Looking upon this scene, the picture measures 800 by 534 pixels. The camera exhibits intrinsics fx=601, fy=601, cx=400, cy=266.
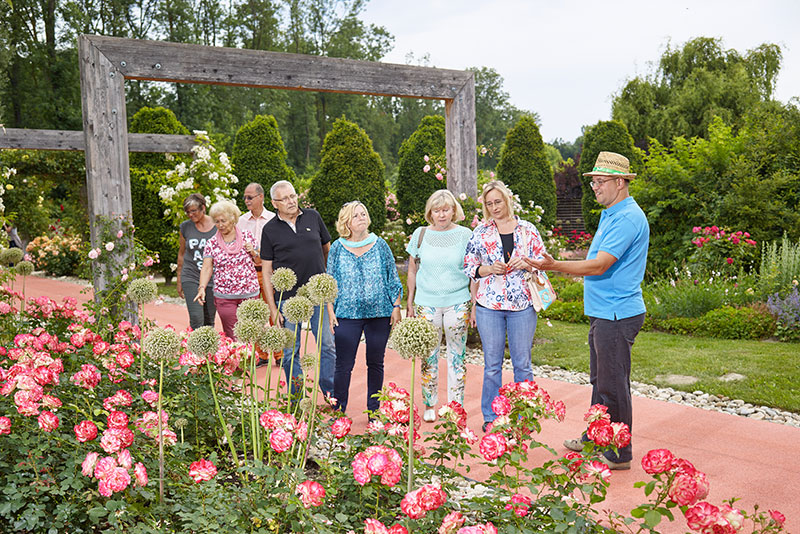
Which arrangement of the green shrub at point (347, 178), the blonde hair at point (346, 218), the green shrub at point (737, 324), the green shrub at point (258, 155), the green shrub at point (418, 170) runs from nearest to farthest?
the blonde hair at point (346, 218) → the green shrub at point (737, 324) → the green shrub at point (258, 155) → the green shrub at point (347, 178) → the green shrub at point (418, 170)

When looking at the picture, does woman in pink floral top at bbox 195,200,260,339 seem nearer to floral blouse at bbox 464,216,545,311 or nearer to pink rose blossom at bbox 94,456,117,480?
floral blouse at bbox 464,216,545,311

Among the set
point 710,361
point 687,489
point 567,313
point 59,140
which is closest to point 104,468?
point 687,489

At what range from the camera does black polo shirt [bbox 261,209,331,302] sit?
4.29m

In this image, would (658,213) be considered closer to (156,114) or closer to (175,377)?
(175,377)

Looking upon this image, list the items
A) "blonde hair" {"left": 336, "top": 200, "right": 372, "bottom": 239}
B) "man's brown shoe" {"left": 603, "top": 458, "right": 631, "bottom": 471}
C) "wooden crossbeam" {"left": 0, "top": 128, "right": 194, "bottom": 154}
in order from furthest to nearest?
"wooden crossbeam" {"left": 0, "top": 128, "right": 194, "bottom": 154}
"blonde hair" {"left": 336, "top": 200, "right": 372, "bottom": 239}
"man's brown shoe" {"left": 603, "top": 458, "right": 631, "bottom": 471}

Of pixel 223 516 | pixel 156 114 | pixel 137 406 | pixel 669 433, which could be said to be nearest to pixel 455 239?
pixel 669 433

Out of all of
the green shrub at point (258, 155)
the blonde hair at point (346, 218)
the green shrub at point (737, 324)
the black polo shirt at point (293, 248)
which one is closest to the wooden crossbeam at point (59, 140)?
the green shrub at point (258, 155)

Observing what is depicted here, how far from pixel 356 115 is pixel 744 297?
1057 inches

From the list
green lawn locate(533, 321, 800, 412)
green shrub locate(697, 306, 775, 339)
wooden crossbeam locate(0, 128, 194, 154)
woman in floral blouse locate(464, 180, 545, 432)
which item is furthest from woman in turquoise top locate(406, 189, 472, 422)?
wooden crossbeam locate(0, 128, 194, 154)

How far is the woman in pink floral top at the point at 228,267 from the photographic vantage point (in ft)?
15.9

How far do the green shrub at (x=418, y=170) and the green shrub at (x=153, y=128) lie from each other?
5226 mm

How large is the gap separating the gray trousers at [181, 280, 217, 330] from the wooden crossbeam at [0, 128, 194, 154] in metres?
3.85

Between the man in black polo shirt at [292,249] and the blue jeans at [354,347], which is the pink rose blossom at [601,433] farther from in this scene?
the man in black polo shirt at [292,249]

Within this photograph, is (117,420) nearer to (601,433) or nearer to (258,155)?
(601,433)
